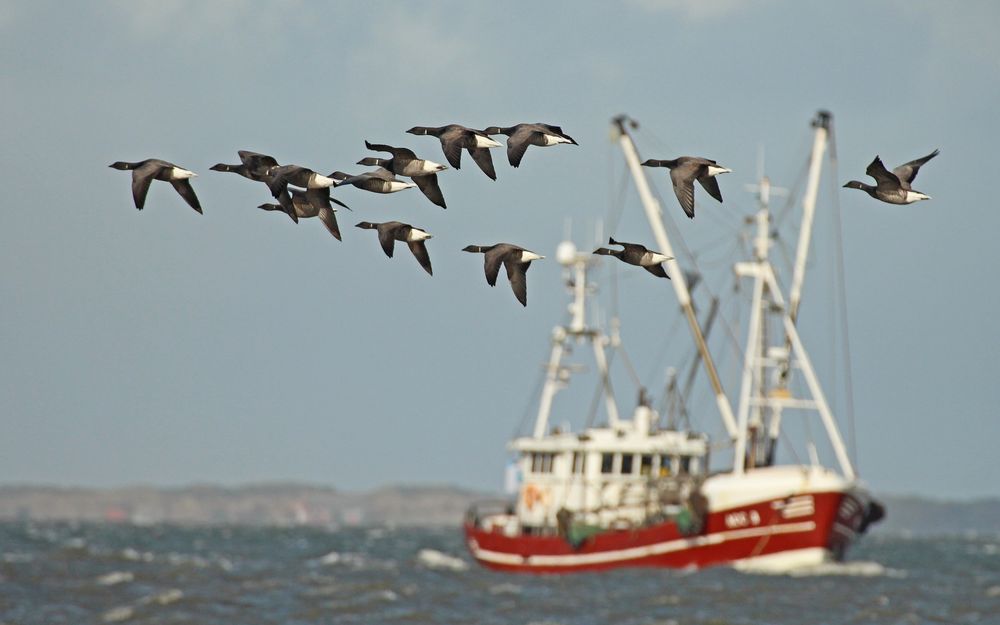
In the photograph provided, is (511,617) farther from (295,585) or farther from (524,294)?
(524,294)

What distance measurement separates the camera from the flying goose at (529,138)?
19.8 meters

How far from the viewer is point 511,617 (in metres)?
38.9

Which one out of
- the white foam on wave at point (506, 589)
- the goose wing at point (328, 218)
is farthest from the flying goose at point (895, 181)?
the white foam on wave at point (506, 589)

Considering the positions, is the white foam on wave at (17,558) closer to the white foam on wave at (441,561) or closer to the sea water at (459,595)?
the sea water at (459,595)

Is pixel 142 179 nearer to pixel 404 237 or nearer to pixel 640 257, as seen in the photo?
pixel 404 237

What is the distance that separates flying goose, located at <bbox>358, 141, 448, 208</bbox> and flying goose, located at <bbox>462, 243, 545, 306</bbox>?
4.28 feet

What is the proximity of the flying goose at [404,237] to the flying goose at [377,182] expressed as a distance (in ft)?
3.10

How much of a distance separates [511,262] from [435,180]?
155 cm

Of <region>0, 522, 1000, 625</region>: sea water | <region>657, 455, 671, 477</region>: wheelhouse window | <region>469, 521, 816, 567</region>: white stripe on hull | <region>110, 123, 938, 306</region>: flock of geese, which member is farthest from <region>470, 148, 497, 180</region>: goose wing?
<region>657, 455, 671, 477</region>: wheelhouse window

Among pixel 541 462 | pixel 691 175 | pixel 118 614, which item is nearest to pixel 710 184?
pixel 691 175

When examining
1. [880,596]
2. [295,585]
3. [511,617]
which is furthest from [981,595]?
[295,585]

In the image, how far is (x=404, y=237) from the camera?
2212cm

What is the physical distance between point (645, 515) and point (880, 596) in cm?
1016

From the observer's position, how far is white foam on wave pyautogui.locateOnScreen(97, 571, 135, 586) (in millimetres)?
47341
